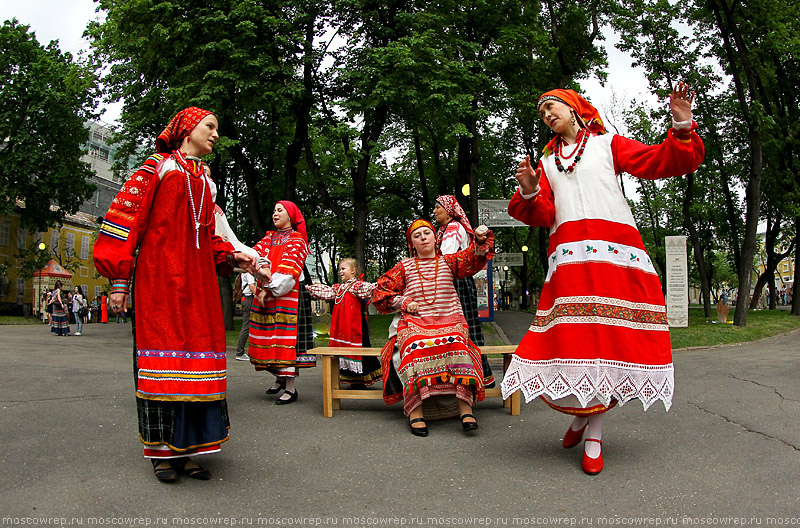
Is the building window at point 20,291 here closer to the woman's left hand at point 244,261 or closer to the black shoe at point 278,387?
the black shoe at point 278,387

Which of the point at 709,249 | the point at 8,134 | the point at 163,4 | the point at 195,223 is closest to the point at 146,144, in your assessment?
the point at 163,4

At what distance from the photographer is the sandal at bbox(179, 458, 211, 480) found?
11.8 feet

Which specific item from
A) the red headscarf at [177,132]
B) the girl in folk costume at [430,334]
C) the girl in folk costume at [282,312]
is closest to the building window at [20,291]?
the girl in folk costume at [282,312]

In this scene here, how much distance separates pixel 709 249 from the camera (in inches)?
1469

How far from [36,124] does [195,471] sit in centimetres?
3304

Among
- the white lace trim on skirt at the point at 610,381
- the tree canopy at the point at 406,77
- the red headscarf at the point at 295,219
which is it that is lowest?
the white lace trim on skirt at the point at 610,381

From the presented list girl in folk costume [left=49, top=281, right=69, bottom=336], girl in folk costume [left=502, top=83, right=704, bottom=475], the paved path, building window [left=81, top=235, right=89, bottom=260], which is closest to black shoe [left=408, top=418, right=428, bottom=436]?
the paved path

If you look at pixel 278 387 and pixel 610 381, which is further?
pixel 278 387

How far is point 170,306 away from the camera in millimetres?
3545

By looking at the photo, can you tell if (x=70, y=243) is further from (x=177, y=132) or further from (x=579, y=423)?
(x=579, y=423)

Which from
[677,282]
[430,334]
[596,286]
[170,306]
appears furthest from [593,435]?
[677,282]

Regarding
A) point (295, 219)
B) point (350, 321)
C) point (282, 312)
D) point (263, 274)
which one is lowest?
point (350, 321)

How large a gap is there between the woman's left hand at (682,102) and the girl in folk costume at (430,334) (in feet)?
5.50

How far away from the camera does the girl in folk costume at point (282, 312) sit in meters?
6.00
